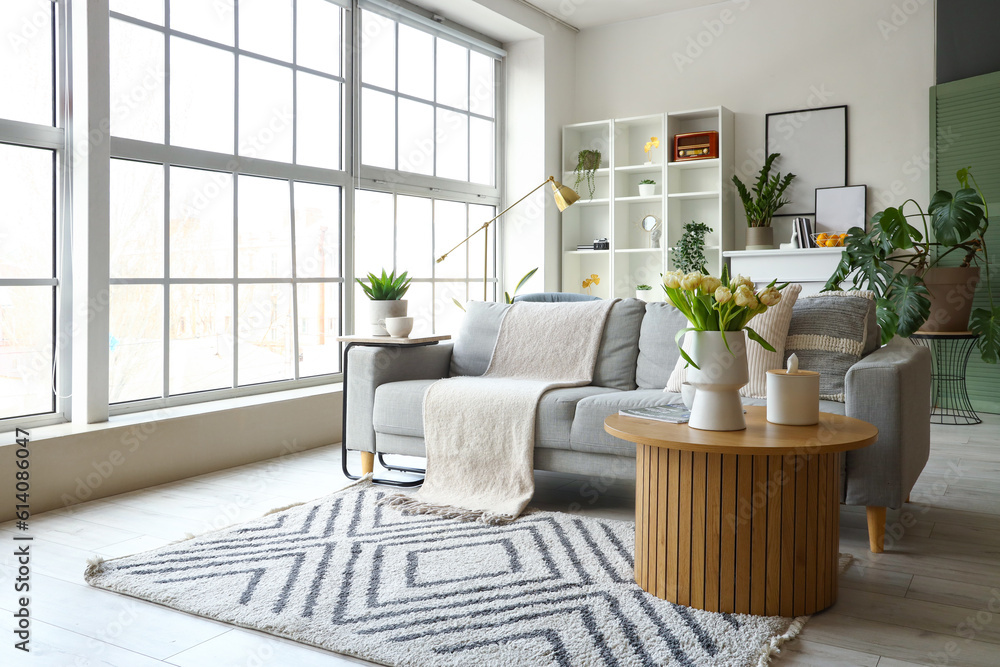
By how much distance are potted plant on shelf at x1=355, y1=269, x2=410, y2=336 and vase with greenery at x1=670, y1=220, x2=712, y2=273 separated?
2680 mm

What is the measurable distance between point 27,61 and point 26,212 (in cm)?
61

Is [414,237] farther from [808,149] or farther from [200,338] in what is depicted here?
[808,149]

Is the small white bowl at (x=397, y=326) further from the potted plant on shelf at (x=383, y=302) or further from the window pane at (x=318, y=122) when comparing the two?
the window pane at (x=318, y=122)

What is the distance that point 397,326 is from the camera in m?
3.48

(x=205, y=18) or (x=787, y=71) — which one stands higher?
(x=787, y=71)

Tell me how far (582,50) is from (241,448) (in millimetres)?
4326

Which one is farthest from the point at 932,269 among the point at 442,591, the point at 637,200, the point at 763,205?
the point at 442,591

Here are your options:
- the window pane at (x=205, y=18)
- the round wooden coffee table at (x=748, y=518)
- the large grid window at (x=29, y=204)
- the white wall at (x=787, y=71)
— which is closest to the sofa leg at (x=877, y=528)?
the round wooden coffee table at (x=748, y=518)

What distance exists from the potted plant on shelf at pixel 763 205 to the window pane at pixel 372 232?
2.45m

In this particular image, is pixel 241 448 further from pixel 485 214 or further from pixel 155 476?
pixel 485 214

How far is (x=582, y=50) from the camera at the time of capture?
6453 mm

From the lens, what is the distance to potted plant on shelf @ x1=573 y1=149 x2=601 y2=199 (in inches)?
244

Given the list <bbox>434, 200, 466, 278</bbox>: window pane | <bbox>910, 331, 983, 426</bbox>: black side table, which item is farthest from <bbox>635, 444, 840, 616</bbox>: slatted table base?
<bbox>434, 200, 466, 278</bbox>: window pane

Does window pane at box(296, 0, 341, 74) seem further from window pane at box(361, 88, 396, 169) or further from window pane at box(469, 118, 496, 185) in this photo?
window pane at box(469, 118, 496, 185)
